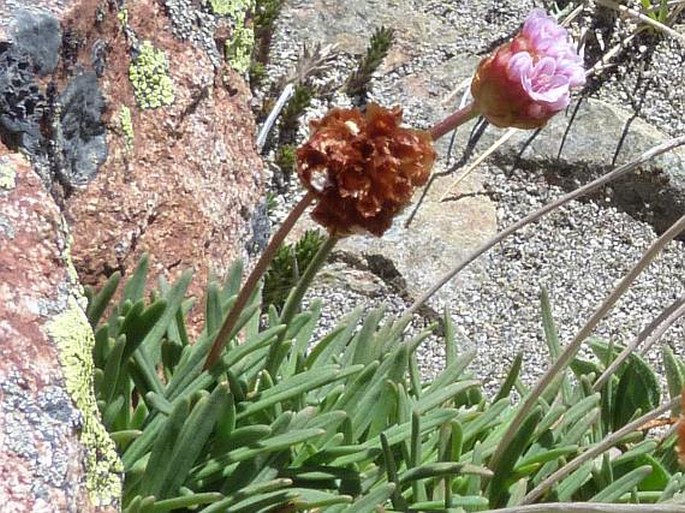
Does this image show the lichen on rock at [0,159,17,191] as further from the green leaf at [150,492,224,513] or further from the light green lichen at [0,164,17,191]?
the green leaf at [150,492,224,513]

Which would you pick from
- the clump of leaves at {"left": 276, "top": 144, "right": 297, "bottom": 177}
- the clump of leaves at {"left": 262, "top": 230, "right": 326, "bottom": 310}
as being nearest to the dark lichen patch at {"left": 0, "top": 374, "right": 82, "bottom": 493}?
the clump of leaves at {"left": 262, "top": 230, "right": 326, "bottom": 310}

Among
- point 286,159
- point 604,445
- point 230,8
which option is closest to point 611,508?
point 604,445

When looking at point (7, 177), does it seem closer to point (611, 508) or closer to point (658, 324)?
point (611, 508)

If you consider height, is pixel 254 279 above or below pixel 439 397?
above

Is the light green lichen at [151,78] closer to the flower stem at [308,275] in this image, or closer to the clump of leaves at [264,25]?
the flower stem at [308,275]

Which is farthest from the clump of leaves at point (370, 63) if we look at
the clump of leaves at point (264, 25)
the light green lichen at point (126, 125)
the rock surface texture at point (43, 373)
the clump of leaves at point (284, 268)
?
the rock surface texture at point (43, 373)

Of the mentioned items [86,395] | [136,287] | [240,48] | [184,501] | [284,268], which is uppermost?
[240,48]
